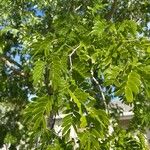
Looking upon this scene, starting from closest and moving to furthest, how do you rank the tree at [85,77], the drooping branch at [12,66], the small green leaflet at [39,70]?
the tree at [85,77]
the small green leaflet at [39,70]
the drooping branch at [12,66]

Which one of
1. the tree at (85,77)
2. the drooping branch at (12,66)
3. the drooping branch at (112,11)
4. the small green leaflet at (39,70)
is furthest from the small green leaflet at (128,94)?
the drooping branch at (12,66)

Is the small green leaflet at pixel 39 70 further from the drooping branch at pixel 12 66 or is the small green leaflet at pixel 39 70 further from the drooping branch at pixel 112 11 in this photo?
the drooping branch at pixel 12 66

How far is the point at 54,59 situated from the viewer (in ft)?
12.7

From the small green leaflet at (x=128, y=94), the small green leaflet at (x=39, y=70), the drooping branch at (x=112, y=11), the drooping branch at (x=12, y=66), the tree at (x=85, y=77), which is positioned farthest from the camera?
the drooping branch at (x=12, y=66)

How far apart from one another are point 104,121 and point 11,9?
6470 mm

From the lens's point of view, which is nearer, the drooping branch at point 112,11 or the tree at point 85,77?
the tree at point 85,77

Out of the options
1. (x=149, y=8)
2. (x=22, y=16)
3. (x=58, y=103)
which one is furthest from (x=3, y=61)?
(x=58, y=103)

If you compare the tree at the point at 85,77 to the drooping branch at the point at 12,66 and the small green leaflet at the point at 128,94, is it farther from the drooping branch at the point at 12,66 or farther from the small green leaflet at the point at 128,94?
the drooping branch at the point at 12,66

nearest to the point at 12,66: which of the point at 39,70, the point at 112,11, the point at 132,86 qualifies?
the point at 112,11

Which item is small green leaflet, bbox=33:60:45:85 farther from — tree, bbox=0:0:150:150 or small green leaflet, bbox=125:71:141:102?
small green leaflet, bbox=125:71:141:102

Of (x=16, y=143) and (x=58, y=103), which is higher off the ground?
(x=16, y=143)

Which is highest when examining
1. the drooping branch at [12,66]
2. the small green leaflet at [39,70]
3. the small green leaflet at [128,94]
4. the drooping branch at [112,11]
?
the drooping branch at [112,11]

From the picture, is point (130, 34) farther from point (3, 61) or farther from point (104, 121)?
point (3, 61)

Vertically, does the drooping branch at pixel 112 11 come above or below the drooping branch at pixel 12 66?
above
